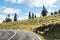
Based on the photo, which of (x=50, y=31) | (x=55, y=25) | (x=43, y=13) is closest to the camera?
(x=50, y=31)

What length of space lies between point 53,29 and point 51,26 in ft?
13.5

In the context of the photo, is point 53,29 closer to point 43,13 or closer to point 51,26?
point 51,26

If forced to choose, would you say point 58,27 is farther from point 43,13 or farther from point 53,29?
point 43,13

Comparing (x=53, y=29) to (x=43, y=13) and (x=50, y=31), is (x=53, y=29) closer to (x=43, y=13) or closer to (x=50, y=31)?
(x=50, y=31)

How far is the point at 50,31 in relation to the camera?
52.5 metres

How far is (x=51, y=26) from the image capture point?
57.9 metres

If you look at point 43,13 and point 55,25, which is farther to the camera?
point 43,13

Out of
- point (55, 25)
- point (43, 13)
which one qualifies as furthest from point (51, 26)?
point (43, 13)

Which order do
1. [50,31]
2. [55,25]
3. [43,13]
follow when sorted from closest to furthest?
1. [50,31]
2. [55,25]
3. [43,13]

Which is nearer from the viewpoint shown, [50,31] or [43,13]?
[50,31]

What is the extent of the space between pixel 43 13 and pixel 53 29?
143 metres

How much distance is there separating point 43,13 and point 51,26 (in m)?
139

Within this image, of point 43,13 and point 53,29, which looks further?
point 43,13

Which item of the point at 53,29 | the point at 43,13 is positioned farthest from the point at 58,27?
Result: the point at 43,13
